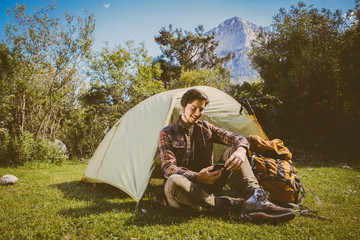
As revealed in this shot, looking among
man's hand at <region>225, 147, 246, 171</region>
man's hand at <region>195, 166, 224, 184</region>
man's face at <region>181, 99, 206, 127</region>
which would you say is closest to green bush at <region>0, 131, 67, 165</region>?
man's face at <region>181, 99, 206, 127</region>

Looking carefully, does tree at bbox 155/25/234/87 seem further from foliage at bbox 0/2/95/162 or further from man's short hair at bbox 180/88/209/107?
man's short hair at bbox 180/88/209/107

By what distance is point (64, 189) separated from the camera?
14.1ft

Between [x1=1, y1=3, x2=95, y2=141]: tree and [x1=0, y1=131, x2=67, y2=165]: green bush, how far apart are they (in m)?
0.54

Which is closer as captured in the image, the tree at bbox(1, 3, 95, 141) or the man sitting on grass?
the man sitting on grass

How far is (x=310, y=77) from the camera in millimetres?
10875

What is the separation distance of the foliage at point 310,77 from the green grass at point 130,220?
7.85 meters

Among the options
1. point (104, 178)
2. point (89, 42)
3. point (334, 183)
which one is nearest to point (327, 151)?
point (334, 183)

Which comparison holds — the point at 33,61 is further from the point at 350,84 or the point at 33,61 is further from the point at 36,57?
the point at 350,84

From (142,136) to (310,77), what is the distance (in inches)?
425

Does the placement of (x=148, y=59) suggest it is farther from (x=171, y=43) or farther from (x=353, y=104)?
(x=353, y=104)

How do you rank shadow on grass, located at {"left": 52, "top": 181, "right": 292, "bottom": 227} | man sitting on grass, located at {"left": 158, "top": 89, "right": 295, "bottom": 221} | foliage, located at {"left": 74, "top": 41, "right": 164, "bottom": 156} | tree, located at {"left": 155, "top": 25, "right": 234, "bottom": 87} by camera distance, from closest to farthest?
1. man sitting on grass, located at {"left": 158, "top": 89, "right": 295, "bottom": 221}
2. shadow on grass, located at {"left": 52, "top": 181, "right": 292, "bottom": 227}
3. foliage, located at {"left": 74, "top": 41, "right": 164, "bottom": 156}
4. tree, located at {"left": 155, "top": 25, "right": 234, "bottom": 87}

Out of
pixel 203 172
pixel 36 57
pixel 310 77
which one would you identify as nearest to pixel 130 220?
pixel 203 172

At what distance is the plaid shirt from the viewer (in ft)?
9.04

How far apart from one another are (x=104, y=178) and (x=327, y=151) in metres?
10.8
